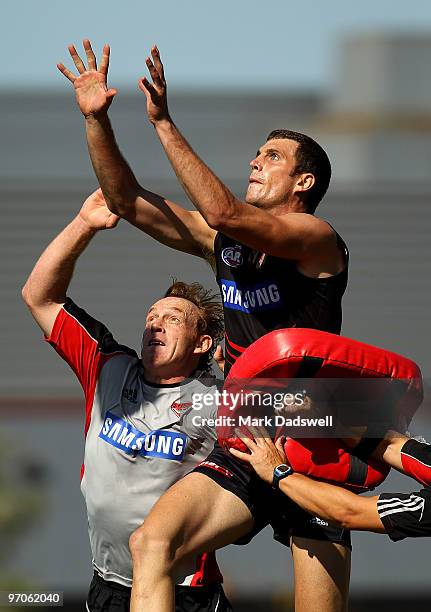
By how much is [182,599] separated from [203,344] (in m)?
1.12

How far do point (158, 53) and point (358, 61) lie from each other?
17.1m

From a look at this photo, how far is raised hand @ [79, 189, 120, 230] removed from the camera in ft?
15.2

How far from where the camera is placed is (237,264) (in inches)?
174

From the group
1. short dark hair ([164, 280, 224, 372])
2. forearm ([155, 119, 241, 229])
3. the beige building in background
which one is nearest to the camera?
forearm ([155, 119, 241, 229])

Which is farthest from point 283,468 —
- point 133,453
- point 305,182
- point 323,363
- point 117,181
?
point 117,181

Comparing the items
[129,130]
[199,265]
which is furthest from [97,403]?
[129,130]

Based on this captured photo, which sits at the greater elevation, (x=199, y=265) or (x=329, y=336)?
(x=199, y=265)

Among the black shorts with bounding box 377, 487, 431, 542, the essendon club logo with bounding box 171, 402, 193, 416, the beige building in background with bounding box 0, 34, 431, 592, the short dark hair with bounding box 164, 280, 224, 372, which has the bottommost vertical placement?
the black shorts with bounding box 377, 487, 431, 542

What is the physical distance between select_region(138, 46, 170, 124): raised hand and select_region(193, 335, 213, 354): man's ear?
3.65ft

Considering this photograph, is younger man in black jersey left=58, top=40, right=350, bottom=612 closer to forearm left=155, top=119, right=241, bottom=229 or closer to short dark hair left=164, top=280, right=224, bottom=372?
forearm left=155, top=119, right=241, bottom=229

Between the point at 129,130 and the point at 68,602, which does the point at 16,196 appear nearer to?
the point at 129,130

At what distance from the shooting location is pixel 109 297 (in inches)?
499

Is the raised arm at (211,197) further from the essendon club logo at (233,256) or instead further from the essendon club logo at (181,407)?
the essendon club logo at (181,407)

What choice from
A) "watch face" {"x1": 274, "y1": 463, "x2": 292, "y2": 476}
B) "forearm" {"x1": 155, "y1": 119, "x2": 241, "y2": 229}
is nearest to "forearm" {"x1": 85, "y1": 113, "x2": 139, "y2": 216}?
"forearm" {"x1": 155, "y1": 119, "x2": 241, "y2": 229}
